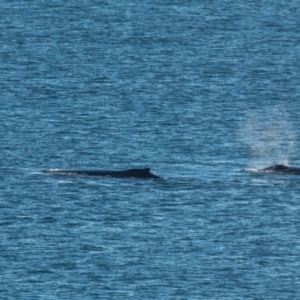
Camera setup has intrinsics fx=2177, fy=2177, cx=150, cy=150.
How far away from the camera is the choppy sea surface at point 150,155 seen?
7356cm

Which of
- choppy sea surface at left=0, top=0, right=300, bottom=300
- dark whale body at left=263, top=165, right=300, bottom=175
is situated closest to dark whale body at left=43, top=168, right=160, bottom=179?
choppy sea surface at left=0, top=0, right=300, bottom=300

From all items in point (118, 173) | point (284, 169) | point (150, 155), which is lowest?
point (150, 155)

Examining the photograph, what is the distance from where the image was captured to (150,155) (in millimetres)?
98562

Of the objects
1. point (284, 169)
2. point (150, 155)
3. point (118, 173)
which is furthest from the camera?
point (150, 155)

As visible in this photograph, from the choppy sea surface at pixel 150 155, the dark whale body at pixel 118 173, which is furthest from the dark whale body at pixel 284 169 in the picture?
the dark whale body at pixel 118 173

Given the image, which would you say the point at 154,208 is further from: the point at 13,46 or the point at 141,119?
the point at 13,46

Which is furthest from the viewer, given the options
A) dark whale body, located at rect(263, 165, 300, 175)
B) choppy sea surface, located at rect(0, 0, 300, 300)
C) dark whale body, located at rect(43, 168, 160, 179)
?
dark whale body, located at rect(263, 165, 300, 175)

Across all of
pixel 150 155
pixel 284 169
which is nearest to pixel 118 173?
pixel 284 169

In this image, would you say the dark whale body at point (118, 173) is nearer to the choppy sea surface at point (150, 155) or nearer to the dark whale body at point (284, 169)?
the choppy sea surface at point (150, 155)

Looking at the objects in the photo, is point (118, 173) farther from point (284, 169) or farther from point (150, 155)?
point (150, 155)

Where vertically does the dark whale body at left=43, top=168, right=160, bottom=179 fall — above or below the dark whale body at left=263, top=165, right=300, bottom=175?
above

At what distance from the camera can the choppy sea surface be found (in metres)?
73.6

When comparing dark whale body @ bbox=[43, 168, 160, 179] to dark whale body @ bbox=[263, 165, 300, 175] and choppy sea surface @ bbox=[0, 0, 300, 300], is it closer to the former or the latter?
choppy sea surface @ bbox=[0, 0, 300, 300]

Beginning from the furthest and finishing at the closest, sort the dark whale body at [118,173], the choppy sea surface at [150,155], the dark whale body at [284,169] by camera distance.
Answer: the dark whale body at [284,169]
the dark whale body at [118,173]
the choppy sea surface at [150,155]
